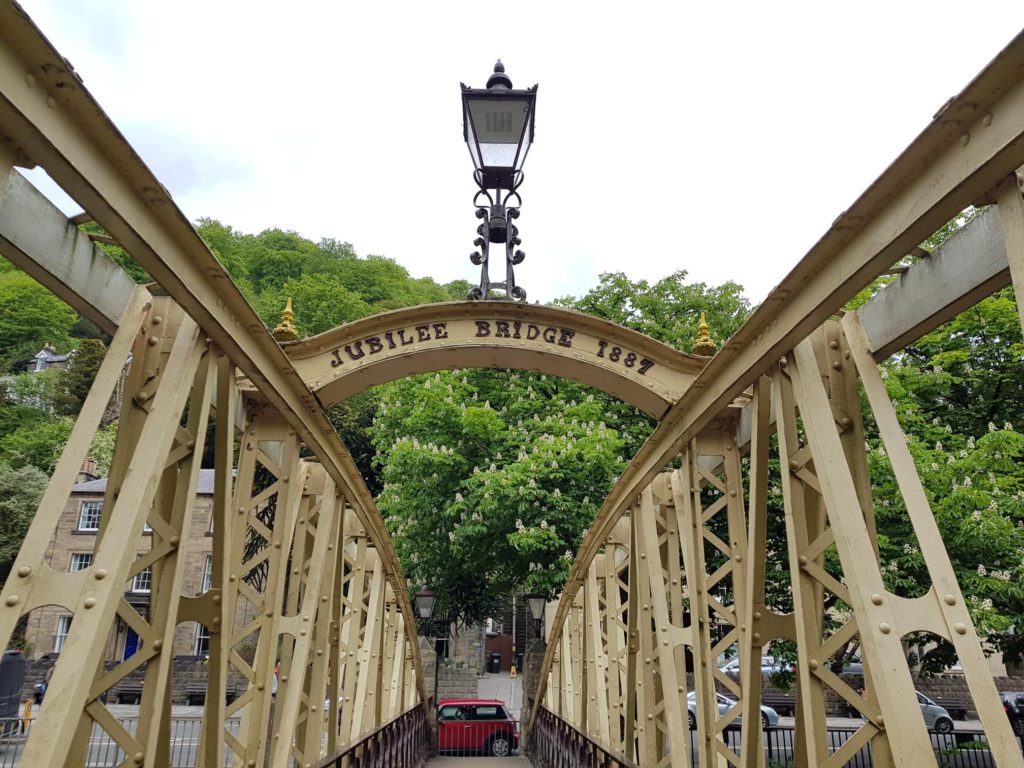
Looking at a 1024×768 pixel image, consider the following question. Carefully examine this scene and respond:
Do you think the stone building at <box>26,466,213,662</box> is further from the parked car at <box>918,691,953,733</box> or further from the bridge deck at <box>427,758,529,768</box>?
the parked car at <box>918,691,953,733</box>

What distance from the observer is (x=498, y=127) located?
501cm

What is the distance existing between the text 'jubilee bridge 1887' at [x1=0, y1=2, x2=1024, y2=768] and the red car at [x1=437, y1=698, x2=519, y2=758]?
34.3 ft

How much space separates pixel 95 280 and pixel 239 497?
7.41ft

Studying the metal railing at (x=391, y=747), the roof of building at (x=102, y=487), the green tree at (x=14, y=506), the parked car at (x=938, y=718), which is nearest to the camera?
the metal railing at (x=391, y=747)

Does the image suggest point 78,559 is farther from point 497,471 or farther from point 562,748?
point 562,748

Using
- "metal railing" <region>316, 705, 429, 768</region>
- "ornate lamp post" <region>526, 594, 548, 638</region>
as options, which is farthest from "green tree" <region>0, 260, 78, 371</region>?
"ornate lamp post" <region>526, 594, 548, 638</region>

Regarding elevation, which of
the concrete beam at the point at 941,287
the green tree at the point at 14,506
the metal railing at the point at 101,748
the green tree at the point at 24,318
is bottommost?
the metal railing at the point at 101,748

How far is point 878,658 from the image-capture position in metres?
2.79

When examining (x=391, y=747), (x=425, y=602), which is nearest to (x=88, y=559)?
(x=425, y=602)

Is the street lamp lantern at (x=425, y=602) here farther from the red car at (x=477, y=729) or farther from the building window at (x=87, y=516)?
the building window at (x=87, y=516)

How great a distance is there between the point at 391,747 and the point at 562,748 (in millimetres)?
2327

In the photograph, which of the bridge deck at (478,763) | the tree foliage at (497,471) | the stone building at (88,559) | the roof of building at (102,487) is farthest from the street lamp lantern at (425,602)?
the roof of building at (102,487)

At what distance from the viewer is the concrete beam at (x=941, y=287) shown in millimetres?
2807

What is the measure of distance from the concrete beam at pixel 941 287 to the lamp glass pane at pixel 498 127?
96.8 inches
